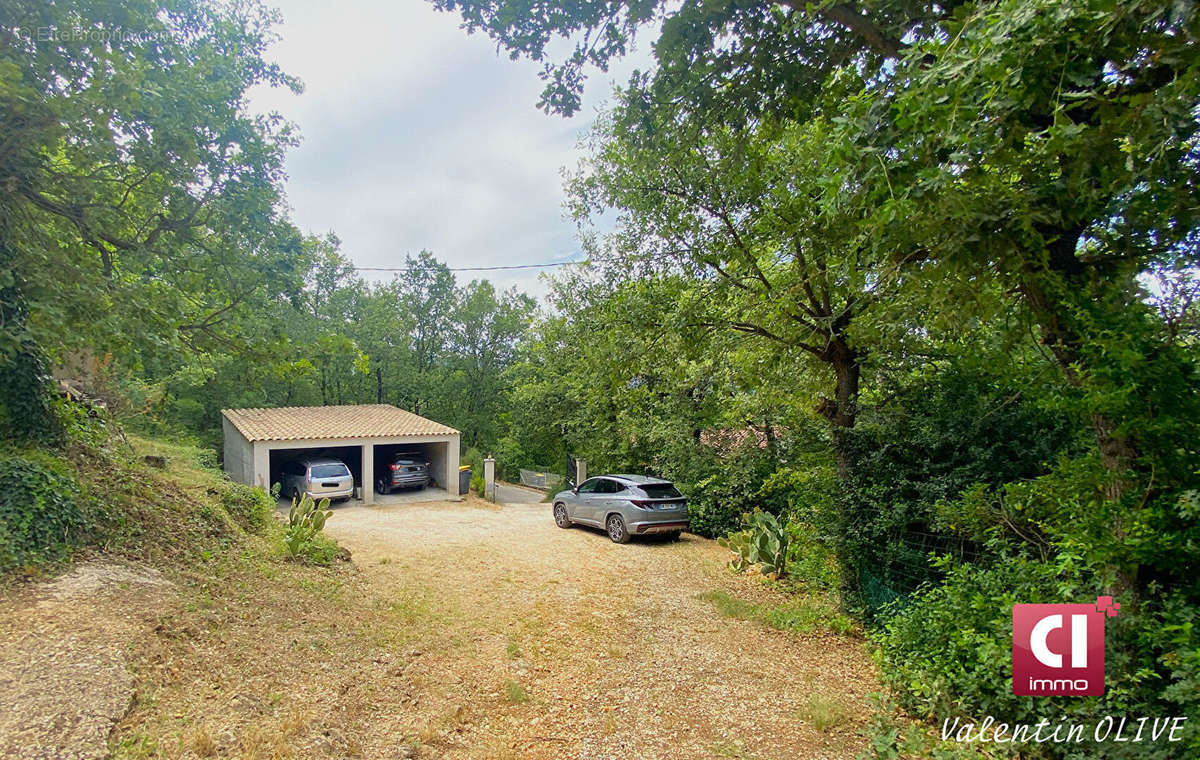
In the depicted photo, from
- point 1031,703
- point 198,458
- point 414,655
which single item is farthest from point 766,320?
point 198,458

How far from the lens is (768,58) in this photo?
5.40 meters

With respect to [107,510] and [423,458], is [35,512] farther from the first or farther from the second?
[423,458]

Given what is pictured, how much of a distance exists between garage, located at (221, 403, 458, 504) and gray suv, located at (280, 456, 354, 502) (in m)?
0.54

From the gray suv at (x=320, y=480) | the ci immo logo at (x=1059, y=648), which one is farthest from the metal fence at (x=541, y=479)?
the ci immo logo at (x=1059, y=648)

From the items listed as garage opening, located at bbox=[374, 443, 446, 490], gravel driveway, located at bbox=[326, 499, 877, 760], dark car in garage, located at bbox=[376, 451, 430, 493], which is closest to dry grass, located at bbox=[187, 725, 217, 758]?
gravel driveway, located at bbox=[326, 499, 877, 760]

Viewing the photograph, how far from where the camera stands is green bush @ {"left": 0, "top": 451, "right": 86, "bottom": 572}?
5.05 meters

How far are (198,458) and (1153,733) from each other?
1779 centimetres

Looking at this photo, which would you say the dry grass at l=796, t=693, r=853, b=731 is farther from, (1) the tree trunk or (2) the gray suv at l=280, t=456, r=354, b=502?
(2) the gray suv at l=280, t=456, r=354, b=502

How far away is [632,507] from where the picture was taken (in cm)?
1122

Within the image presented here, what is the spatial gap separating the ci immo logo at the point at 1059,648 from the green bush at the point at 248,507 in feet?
32.2

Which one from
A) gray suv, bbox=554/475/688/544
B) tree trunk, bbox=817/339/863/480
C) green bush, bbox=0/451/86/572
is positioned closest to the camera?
green bush, bbox=0/451/86/572

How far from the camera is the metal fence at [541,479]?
22555mm

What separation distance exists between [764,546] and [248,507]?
8.75 metres

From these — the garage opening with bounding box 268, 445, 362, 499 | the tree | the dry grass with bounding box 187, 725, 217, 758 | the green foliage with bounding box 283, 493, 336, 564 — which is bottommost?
the dry grass with bounding box 187, 725, 217, 758
